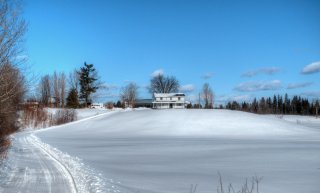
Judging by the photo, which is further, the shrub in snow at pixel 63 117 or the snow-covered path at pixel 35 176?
the shrub in snow at pixel 63 117

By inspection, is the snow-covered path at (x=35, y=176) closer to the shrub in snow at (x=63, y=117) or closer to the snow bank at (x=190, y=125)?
the snow bank at (x=190, y=125)

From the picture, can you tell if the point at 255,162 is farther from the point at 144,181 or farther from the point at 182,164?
the point at 144,181

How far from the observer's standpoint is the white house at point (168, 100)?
90688 mm

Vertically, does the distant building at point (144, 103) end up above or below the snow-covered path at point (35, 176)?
above

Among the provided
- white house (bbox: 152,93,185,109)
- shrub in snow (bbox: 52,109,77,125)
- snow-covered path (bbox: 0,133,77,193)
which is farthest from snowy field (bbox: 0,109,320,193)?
white house (bbox: 152,93,185,109)

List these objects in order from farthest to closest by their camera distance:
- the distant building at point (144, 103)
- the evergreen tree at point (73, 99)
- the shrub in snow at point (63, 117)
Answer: the distant building at point (144, 103)
the evergreen tree at point (73, 99)
the shrub in snow at point (63, 117)

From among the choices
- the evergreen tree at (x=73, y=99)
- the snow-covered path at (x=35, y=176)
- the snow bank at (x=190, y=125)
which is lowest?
the snow-covered path at (x=35, y=176)

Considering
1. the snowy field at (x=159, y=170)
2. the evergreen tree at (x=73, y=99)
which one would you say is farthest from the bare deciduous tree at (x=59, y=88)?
the snowy field at (x=159, y=170)

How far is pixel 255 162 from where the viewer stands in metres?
13.7

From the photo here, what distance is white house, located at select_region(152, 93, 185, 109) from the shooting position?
90688mm

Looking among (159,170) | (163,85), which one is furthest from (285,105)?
(159,170)

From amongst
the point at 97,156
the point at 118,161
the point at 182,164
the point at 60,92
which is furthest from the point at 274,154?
the point at 60,92

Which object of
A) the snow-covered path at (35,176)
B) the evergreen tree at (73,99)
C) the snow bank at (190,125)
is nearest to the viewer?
the snow-covered path at (35,176)

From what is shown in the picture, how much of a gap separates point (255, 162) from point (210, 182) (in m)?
3.95
